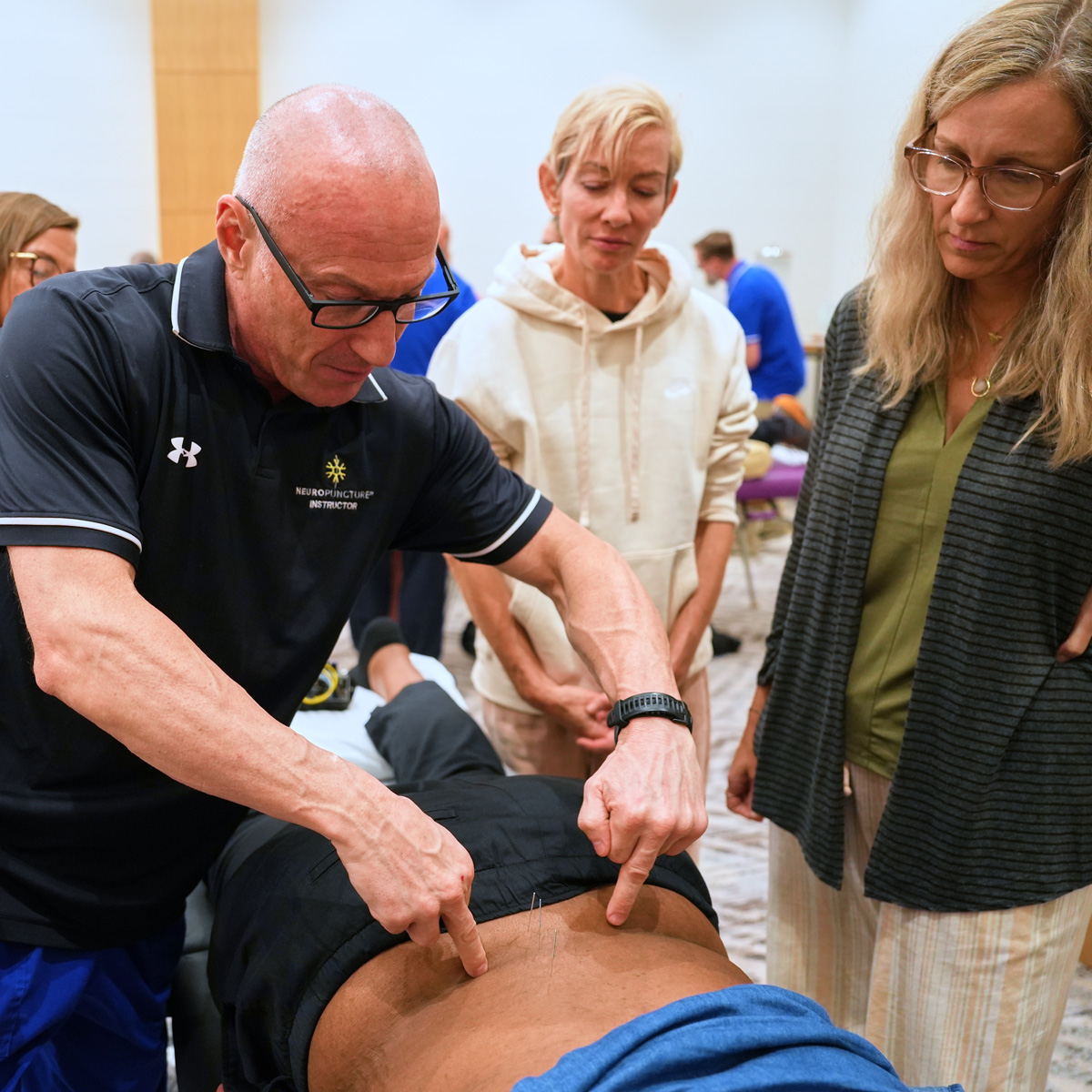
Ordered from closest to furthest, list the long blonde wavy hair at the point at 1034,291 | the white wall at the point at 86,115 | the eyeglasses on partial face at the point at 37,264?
the long blonde wavy hair at the point at 1034,291 < the eyeglasses on partial face at the point at 37,264 < the white wall at the point at 86,115

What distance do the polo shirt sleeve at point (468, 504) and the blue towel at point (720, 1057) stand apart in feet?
2.17

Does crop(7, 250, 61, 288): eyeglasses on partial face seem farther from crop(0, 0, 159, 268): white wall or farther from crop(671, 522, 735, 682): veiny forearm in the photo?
crop(0, 0, 159, 268): white wall

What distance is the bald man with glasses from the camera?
0.98 metres

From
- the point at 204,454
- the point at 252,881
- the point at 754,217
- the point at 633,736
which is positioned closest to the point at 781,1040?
the point at 633,736

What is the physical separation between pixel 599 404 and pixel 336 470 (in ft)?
2.32

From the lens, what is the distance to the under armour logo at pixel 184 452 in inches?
43.9

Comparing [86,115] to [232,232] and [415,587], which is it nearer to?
[415,587]

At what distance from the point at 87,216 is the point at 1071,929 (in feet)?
26.5

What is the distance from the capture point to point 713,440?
77.5 inches

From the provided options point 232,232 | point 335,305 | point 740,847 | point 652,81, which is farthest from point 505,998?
point 652,81

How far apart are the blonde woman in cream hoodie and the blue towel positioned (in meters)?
0.88

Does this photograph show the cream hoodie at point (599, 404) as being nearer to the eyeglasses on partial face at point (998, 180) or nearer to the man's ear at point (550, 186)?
the man's ear at point (550, 186)

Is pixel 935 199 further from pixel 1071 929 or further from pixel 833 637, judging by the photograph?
pixel 1071 929

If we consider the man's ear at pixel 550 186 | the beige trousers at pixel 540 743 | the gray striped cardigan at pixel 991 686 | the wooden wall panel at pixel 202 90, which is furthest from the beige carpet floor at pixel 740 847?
the wooden wall panel at pixel 202 90
